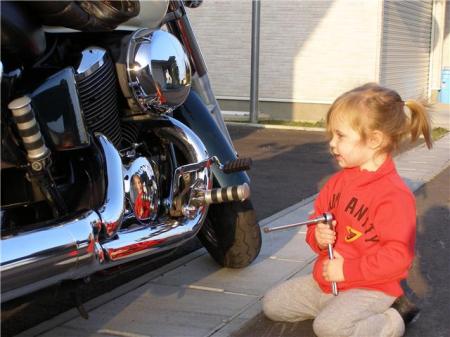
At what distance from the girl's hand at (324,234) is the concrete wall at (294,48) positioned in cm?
1042

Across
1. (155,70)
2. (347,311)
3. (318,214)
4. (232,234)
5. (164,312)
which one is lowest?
(164,312)

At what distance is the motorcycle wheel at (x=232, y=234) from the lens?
13.0 ft

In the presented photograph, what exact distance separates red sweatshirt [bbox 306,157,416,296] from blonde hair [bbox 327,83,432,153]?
0.54 feet

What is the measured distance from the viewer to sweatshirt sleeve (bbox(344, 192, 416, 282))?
2.88 m

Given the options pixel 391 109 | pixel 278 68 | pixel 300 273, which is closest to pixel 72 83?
pixel 391 109

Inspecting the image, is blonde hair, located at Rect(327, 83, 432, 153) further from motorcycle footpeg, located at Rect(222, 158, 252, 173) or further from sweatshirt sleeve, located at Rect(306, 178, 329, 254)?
motorcycle footpeg, located at Rect(222, 158, 252, 173)

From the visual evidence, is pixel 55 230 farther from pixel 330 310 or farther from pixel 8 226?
pixel 330 310

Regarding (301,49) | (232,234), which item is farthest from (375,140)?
(301,49)

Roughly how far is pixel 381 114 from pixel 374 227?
47 centimetres

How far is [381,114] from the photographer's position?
2932mm

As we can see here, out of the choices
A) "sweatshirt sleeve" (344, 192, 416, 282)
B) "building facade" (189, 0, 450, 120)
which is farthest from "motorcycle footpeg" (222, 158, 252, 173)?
"building facade" (189, 0, 450, 120)

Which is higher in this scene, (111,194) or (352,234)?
(111,194)

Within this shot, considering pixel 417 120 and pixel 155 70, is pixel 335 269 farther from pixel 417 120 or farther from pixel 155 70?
pixel 155 70

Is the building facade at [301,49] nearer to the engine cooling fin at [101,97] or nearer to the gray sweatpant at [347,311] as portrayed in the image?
the gray sweatpant at [347,311]
